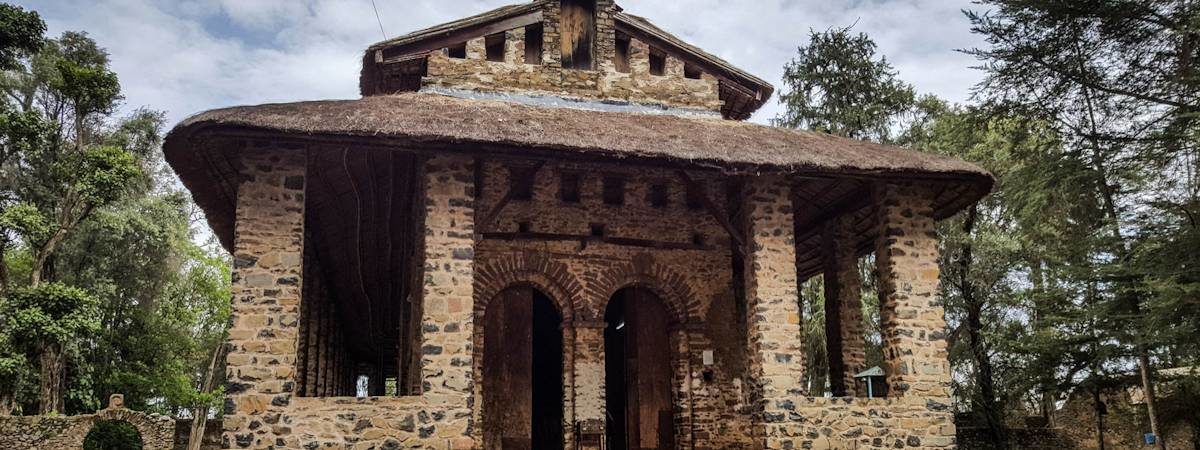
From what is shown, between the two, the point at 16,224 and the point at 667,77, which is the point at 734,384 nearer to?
the point at 667,77

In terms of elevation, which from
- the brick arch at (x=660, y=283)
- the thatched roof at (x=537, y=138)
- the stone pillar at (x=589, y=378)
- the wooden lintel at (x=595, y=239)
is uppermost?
the thatched roof at (x=537, y=138)

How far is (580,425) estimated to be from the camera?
1138 centimetres

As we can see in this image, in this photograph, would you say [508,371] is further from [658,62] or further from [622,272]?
[658,62]

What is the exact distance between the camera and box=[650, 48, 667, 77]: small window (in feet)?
42.9

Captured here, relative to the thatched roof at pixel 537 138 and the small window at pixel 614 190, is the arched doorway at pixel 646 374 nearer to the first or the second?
the small window at pixel 614 190

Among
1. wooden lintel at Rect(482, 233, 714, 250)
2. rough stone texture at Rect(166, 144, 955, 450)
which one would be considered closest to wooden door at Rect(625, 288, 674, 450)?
rough stone texture at Rect(166, 144, 955, 450)

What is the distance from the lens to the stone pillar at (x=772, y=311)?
9.93 meters

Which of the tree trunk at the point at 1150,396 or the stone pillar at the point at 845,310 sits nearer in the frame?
the stone pillar at the point at 845,310

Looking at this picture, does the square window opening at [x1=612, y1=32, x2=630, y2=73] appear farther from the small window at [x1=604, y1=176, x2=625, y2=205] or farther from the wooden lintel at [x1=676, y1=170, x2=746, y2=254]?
the wooden lintel at [x1=676, y1=170, x2=746, y2=254]

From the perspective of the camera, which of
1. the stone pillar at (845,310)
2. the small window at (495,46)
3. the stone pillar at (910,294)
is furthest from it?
the stone pillar at (845,310)

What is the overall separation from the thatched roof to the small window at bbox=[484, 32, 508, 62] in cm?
126

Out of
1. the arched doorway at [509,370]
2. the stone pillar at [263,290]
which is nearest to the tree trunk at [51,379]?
the arched doorway at [509,370]

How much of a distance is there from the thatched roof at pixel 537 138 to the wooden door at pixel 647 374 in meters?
2.71

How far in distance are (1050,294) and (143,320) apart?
2494 cm
